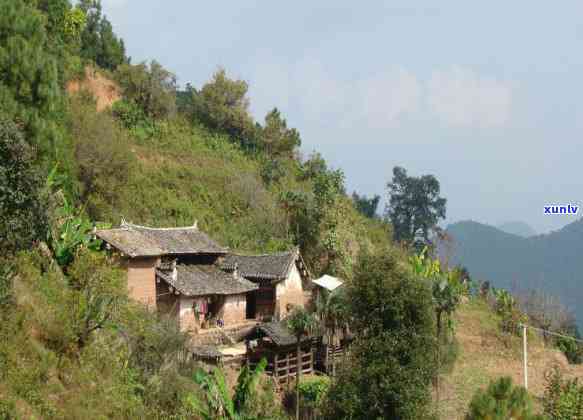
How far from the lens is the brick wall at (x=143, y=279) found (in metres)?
23.5

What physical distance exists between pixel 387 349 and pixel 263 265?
45.1 feet

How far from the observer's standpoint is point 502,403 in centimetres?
1116

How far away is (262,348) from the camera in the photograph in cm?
2408

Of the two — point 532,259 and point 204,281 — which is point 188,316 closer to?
point 204,281

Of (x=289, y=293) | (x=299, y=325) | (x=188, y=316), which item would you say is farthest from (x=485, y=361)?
(x=188, y=316)

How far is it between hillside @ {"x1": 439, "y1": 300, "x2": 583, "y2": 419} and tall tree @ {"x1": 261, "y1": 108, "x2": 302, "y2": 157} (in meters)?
22.5

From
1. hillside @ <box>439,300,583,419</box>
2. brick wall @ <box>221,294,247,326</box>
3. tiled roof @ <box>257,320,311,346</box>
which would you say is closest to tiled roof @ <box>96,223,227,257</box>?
brick wall @ <box>221,294,247,326</box>

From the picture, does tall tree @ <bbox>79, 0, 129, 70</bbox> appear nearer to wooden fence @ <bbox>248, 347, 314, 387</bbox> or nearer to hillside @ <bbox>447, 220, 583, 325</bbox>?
wooden fence @ <bbox>248, 347, 314, 387</bbox>

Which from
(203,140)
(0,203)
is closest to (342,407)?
(0,203)

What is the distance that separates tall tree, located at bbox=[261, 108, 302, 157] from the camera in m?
54.1

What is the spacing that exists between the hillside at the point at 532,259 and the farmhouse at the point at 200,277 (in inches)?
3357

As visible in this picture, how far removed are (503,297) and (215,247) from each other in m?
19.1

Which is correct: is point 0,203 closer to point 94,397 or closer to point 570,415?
point 94,397

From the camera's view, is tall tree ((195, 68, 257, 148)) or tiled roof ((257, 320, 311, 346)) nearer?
tiled roof ((257, 320, 311, 346))
